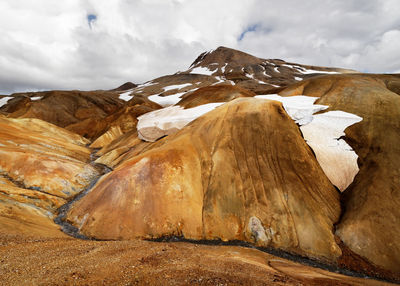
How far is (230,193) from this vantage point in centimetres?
1180

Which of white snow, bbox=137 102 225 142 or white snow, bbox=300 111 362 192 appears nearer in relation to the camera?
white snow, bbox=300 111 362 192

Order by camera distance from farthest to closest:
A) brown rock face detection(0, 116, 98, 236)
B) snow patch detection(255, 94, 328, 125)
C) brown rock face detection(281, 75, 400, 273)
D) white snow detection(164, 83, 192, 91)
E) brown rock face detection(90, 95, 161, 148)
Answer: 1. white snow detection(164, 83, 192, 91)
2. brown rock face detection(90, 95, 161, 148)
3. snow patch detection(255, 94, 328, 125)
4. brown rock face detection(0, 116, 98, 236)
5. brown rock face detection(281, 75, 400, 273)

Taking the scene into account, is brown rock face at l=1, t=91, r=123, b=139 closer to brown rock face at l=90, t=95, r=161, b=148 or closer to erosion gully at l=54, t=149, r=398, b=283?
brown rock face at l=90, t=95, r=161, b=148

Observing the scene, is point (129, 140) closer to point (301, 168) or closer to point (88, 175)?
point (88, 175)

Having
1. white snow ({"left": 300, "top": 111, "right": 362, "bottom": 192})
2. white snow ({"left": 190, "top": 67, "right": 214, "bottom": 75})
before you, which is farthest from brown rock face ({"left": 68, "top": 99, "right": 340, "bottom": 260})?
white snow ({"left": 190, "top": 67, "right": 214, "bottom": 75})

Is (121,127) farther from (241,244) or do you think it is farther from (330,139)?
(330,139)

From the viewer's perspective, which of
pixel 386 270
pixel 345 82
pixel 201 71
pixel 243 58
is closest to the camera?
pixel 386 270

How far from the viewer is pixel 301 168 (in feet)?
39.2

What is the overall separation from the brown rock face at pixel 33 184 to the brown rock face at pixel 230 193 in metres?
2.14

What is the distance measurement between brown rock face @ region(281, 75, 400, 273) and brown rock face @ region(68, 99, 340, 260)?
3.13 feet

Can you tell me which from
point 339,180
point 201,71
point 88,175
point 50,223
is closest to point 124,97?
point 201,71

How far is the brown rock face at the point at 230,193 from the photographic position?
411 inches

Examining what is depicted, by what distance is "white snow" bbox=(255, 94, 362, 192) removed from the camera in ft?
39.3

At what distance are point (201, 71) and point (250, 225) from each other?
115 meters
